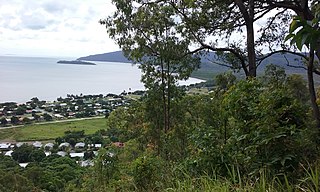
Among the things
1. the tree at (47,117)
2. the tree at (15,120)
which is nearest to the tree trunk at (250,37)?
the tree at (15,120)

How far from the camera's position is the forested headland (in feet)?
7.43

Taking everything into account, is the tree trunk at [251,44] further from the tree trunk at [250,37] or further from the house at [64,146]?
the house at [64,146]

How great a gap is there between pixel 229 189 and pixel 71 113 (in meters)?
36.7

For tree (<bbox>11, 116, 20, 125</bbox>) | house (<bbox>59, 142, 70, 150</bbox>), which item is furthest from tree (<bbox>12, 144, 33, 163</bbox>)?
tree (<bbox>11, 116, 20, 125</bbox>)

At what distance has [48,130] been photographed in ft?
103

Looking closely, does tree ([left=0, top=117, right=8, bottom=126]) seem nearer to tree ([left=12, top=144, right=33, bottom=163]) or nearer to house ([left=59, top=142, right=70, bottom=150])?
house ([left=59, top=142, right=70, bottom=150])

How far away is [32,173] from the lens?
1297 cm

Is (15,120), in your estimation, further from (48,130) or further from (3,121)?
(48,130)

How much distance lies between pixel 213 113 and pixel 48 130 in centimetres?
2815

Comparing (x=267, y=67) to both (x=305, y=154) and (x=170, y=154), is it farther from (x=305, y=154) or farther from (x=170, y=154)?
(x=305, y=154)

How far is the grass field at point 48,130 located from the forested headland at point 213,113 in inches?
632

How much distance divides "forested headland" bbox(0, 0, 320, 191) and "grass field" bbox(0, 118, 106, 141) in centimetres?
1605

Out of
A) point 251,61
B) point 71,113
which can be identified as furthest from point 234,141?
point 71,113

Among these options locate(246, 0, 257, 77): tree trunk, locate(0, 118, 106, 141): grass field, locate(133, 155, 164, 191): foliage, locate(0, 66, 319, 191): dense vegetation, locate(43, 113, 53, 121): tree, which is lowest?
locate(0, 118, 106, 141): grass field
